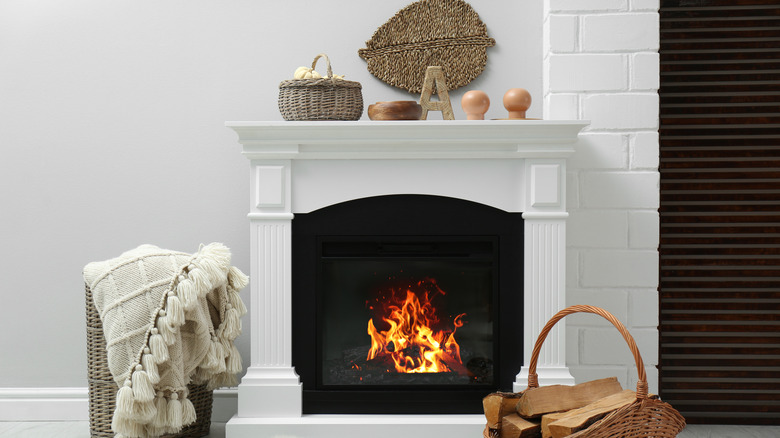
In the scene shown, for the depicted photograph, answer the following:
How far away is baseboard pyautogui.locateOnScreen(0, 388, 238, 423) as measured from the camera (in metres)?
2.39

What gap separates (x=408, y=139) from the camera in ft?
6.72

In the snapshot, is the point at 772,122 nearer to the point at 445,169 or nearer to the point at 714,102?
the point at 714,102

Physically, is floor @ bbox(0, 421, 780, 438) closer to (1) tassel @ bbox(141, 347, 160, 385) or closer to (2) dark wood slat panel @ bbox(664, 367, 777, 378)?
(2) dark wood slat panel @ bbox(664, 367, 777, 378)

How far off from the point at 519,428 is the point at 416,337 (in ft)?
2.07

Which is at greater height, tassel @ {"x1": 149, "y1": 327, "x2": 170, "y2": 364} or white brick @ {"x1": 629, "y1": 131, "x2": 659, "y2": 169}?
white brick @ {"x1": 629, "y1": 131, "x2": 659, "y2": 169}

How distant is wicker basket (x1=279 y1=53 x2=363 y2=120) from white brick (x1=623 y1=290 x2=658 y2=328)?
126cm

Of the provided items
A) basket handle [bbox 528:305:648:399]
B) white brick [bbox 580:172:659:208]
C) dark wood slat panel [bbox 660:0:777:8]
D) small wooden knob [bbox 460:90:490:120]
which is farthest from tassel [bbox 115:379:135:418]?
dark wood slat panel [bbox 660:0:777:8]

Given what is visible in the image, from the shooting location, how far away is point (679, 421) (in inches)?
59.2

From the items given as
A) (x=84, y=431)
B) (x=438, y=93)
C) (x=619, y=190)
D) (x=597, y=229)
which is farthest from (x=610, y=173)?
(x=84, y=431)

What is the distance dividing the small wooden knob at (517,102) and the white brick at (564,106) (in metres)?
0.18

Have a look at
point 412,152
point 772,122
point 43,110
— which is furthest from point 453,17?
point 43,110

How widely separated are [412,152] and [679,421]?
1121mm

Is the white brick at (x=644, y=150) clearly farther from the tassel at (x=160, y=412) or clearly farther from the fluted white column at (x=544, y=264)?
the tassel at (x=160, y=412)

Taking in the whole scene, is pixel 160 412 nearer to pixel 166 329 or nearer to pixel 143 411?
pixel 143 411
